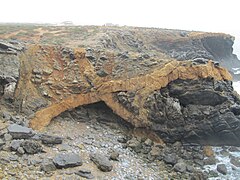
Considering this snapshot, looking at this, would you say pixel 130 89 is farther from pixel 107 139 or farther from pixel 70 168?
pixel 70 168

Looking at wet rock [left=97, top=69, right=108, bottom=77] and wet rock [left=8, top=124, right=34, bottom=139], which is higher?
wet rock [left=97, top=69, right=108, bottom=77]

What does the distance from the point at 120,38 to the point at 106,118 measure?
2027cm

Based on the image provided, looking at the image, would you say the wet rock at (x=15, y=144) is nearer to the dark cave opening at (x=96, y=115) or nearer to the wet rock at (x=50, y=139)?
the wet rock at (x=50, y=139)

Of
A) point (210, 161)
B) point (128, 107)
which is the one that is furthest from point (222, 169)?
point (128, 107)

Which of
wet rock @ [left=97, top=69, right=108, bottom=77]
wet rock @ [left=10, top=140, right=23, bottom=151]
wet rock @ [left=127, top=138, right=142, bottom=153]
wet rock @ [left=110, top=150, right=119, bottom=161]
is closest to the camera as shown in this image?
wet rock @ [left=10, top=140, right=23, bottom=151]

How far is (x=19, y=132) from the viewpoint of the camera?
72.4ft

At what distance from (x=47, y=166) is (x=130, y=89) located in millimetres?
11835

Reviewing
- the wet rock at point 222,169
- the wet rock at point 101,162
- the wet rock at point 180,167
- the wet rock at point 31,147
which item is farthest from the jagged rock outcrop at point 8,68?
the wet rock at point 222,169

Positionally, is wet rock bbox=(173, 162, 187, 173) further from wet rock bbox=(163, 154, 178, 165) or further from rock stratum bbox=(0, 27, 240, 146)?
rock stratum bbox=(0, 27, 240, 146)

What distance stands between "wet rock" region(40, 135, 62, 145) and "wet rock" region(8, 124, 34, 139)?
0.82 meters

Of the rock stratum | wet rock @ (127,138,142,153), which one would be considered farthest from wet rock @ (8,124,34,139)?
wet rock @ (127,138,142,153)

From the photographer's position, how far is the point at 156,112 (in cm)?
2864

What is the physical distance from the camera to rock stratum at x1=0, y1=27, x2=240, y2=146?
28.1 m

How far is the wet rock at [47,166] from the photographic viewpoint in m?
19.5
